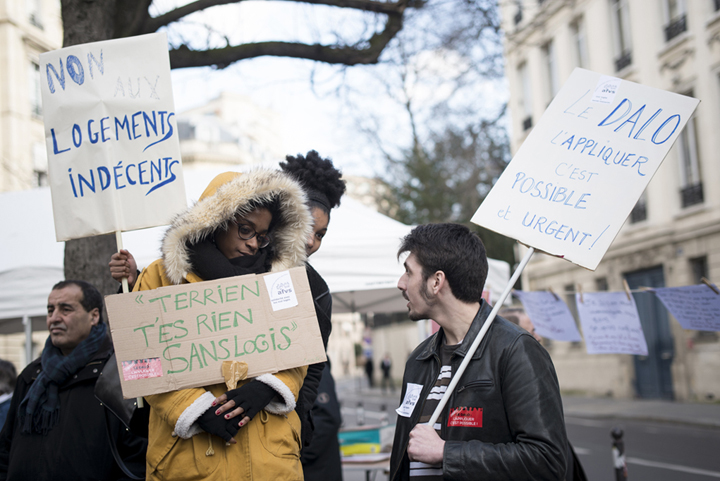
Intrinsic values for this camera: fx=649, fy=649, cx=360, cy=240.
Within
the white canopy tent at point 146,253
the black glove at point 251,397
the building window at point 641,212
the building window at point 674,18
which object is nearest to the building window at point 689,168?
the building window at point 641,212

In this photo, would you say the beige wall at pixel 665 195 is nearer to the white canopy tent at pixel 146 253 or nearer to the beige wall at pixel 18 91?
the white canopy tent at pixel 146 253

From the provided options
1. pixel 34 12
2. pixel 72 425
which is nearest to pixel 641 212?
pixel 72 425

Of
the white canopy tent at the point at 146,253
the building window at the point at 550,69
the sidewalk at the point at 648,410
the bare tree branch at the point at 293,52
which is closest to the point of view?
the white canopy tent at the point at 146,253

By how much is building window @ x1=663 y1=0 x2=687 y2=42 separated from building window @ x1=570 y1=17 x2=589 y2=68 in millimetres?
3700

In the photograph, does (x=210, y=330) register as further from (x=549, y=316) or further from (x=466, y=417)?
(x=549, y=316)

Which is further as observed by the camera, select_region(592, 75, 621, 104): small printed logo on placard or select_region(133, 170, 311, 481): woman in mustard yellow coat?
select_region(592, 75, 621, 104): small printed logo on placard

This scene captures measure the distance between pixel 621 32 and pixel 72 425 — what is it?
2126 cm

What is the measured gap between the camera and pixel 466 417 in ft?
7.44

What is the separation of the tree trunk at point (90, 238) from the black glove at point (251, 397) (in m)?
2.71

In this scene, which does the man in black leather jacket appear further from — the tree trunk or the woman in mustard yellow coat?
the tree trunk

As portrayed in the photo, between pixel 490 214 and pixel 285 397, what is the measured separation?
1110mm

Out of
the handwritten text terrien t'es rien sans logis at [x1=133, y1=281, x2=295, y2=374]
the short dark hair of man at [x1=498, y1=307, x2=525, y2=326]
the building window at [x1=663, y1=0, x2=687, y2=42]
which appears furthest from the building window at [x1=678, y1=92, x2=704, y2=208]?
the handwritten text terrien t'es rien sans logis at [x1=133, y1=281, x2=295, y2=374]

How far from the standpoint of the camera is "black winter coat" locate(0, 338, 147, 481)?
122 inches

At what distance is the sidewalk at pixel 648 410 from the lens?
1380 centimetres
